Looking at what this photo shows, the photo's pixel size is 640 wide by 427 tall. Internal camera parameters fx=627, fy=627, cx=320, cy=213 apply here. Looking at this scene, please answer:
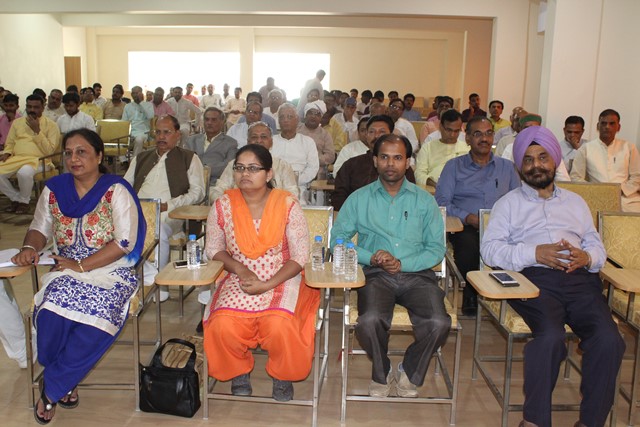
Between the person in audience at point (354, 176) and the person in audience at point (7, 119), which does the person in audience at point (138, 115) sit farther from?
the person in audience at point (354, 176)

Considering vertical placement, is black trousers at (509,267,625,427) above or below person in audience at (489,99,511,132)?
below

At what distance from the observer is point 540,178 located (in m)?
3.28

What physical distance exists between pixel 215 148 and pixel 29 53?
387 inches

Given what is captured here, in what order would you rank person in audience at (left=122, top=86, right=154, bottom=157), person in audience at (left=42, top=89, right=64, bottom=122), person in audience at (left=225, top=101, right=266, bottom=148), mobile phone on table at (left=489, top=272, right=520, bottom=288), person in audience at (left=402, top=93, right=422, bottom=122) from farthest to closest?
1. person in audience at (left=402, top=93, right=422, bottom=122)
2. person in audience at (left=122, top=86, right=154, bottom=157)
3. person in audience at (left=42, top=89, right=64, bottom=122)
4. person in audience at (left=225, top=101, right=266, bottom=148)
5. mobile phone on table at (left=489, top=272, right=520, bottom=288)

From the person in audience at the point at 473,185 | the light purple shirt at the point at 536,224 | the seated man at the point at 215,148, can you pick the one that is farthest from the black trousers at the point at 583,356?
the seated man at the point at 215,148

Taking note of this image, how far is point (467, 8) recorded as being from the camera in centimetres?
976

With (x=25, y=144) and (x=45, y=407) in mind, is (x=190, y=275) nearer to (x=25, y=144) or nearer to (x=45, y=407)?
(x=45, y=407)

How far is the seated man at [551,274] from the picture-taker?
2.81 metres

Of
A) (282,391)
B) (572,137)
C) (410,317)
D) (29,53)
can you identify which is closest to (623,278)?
(410,317)

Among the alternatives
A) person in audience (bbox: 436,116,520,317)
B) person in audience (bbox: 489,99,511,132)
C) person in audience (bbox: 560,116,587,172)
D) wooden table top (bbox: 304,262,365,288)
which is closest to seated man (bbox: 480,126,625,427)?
wooden table top (bbox: 304,262,365,288)

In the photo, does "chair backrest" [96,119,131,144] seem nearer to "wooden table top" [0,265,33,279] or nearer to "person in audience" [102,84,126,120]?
"person in audience" [102,84,126,120]

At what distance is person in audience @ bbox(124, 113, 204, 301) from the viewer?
4.61m

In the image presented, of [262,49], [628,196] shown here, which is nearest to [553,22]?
[628,196]

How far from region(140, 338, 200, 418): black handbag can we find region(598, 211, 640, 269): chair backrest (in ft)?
7.75
